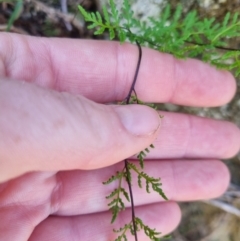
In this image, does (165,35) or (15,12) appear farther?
(15,12)

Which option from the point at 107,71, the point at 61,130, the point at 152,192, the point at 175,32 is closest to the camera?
the point at 61,130

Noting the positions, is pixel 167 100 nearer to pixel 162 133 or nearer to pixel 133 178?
pixel 162 133

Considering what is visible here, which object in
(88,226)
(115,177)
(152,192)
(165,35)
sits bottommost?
(88,226)

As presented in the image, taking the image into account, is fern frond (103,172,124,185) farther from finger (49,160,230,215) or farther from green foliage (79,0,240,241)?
finger (49,160,230,215)

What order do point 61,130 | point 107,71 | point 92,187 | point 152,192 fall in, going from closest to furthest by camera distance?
point 61,130 < point 107,71 < point 92,187 < point 152,192

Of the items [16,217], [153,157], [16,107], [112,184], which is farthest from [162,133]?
[16,107]

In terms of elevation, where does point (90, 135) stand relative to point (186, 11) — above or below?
below

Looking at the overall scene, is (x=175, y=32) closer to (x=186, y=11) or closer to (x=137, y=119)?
(x=186, y=11)

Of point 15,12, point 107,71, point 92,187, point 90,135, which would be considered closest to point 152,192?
point 92,187
